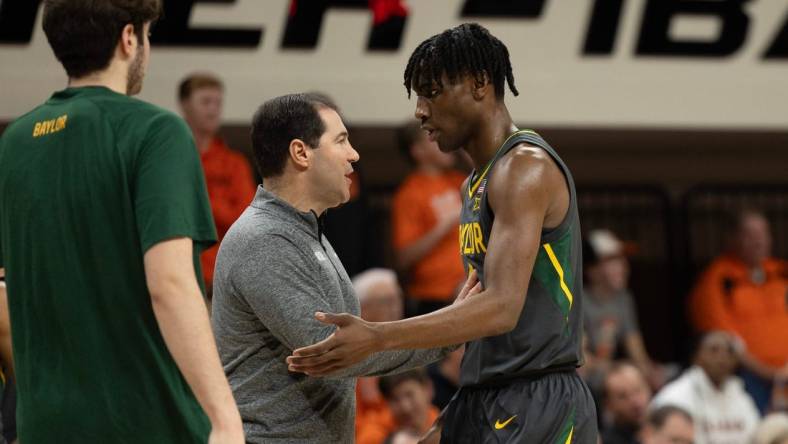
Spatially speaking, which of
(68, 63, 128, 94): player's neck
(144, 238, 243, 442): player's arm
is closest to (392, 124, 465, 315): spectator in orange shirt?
(68, 63, 128, 94): player's neck

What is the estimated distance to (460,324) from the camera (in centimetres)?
322

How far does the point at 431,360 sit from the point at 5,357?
119cm

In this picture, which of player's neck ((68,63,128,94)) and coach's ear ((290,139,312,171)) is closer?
player's neck ((68,63,128,94))

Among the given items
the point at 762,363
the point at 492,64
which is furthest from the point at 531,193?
the point at 762,363

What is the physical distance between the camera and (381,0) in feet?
26.6

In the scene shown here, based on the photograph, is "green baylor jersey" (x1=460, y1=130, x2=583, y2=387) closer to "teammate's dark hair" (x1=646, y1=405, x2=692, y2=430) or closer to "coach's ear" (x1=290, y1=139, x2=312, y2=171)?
"coach's ear" (x1=290, y1=139, x2=312, y2=171)

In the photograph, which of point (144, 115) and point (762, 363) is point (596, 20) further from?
point (144, 115)

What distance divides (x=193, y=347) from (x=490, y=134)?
1.20m

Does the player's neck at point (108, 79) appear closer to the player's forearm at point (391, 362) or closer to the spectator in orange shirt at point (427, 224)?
the player's forearm at point (391, 362)

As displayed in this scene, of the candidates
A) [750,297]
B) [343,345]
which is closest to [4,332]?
[343,345]

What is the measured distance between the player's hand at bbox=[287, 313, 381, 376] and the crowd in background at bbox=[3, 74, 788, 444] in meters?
3.07

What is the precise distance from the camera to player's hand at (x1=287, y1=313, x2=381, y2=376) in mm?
3129

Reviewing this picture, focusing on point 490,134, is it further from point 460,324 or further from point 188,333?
point 188,333

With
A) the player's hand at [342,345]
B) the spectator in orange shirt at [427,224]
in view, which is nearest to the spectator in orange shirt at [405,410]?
the spectator in orange shirt at [427,224]
